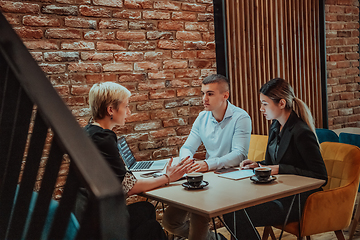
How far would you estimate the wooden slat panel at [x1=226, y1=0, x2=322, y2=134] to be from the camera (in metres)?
3.58

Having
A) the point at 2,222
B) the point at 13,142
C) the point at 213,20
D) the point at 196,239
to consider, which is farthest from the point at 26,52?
the point at 213,20

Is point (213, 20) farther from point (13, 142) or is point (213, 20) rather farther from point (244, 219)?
point (13, 142)

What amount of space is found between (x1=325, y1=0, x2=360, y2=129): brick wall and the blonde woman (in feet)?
9.60

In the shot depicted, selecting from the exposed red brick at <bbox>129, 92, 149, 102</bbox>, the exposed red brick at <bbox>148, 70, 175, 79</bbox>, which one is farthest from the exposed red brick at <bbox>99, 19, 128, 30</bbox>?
the exposed red brick at <bbox>129, 92, 149, 102</bbox>

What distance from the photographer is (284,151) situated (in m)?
2.27

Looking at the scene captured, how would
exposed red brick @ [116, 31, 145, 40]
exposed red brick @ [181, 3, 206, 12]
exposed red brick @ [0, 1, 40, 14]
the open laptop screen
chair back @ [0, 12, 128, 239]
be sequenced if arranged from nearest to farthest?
chair back @ [0, 12, 128, 239] → exposed red brick @ [0, 1, 40, 14] → the open laptop screen → exposed red brick @ [116, 31, 145, 40] → exposed red brick @ [181, 3, 206, 12]

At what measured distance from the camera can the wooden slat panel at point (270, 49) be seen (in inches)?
141

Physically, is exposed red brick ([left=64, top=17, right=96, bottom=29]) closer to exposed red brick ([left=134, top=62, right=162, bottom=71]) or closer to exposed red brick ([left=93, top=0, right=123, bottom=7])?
exposed red brick ([left=93, top=0, right=123, bottom=7])

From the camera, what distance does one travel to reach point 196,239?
84.1 inches

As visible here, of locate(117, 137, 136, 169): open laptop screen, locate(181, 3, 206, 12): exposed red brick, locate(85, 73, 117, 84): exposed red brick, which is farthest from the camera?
locate(181, 3, 206, 12): exposed red brick

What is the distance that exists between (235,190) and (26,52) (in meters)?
1.35

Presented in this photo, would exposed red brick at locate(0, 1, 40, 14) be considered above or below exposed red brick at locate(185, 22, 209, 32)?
above

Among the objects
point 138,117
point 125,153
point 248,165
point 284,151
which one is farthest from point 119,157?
point 138,117

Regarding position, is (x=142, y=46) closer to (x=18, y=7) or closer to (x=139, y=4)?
(x=139, y=4)
